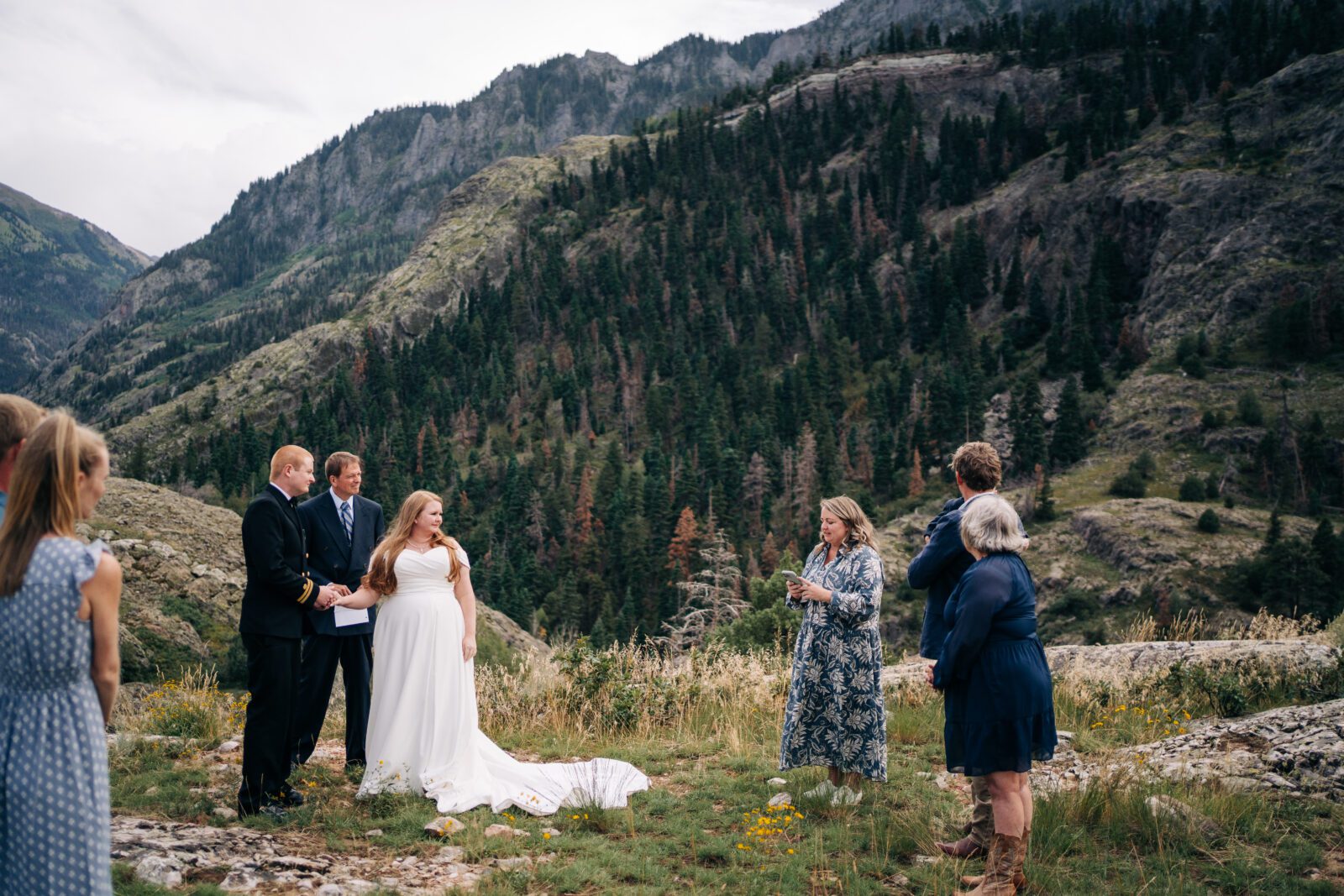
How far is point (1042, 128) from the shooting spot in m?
120

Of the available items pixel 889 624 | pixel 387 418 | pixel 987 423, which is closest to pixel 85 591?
pixel 889 624

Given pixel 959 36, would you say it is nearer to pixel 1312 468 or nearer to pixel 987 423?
pixel 987 423

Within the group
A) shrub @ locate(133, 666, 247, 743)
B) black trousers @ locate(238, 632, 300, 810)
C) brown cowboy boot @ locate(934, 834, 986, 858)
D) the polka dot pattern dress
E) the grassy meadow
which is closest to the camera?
the polka dot pattern dress

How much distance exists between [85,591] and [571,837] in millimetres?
4033

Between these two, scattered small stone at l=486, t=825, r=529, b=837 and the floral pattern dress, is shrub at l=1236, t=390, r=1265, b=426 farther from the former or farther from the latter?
scattered small stone at l=486, t=825, r=529, b=837

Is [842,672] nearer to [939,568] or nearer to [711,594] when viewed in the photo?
[939,568]

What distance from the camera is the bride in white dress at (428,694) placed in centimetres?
670

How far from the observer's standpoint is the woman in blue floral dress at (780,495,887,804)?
6.33 meters

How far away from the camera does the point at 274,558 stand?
248 inches

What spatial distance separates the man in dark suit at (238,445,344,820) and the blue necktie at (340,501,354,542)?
1.05 metres

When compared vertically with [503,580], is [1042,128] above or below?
above

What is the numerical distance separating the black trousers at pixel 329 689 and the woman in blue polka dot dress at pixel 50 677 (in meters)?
4.12

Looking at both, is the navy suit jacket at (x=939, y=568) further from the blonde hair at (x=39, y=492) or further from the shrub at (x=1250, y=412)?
the shrub at (x=1250, y=412)

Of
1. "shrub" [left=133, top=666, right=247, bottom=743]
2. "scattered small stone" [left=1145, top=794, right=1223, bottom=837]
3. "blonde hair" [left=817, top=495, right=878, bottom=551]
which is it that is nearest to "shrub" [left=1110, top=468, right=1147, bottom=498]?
"scattered small stone" [left=1145, top=794, right=1223, bottom=837]
